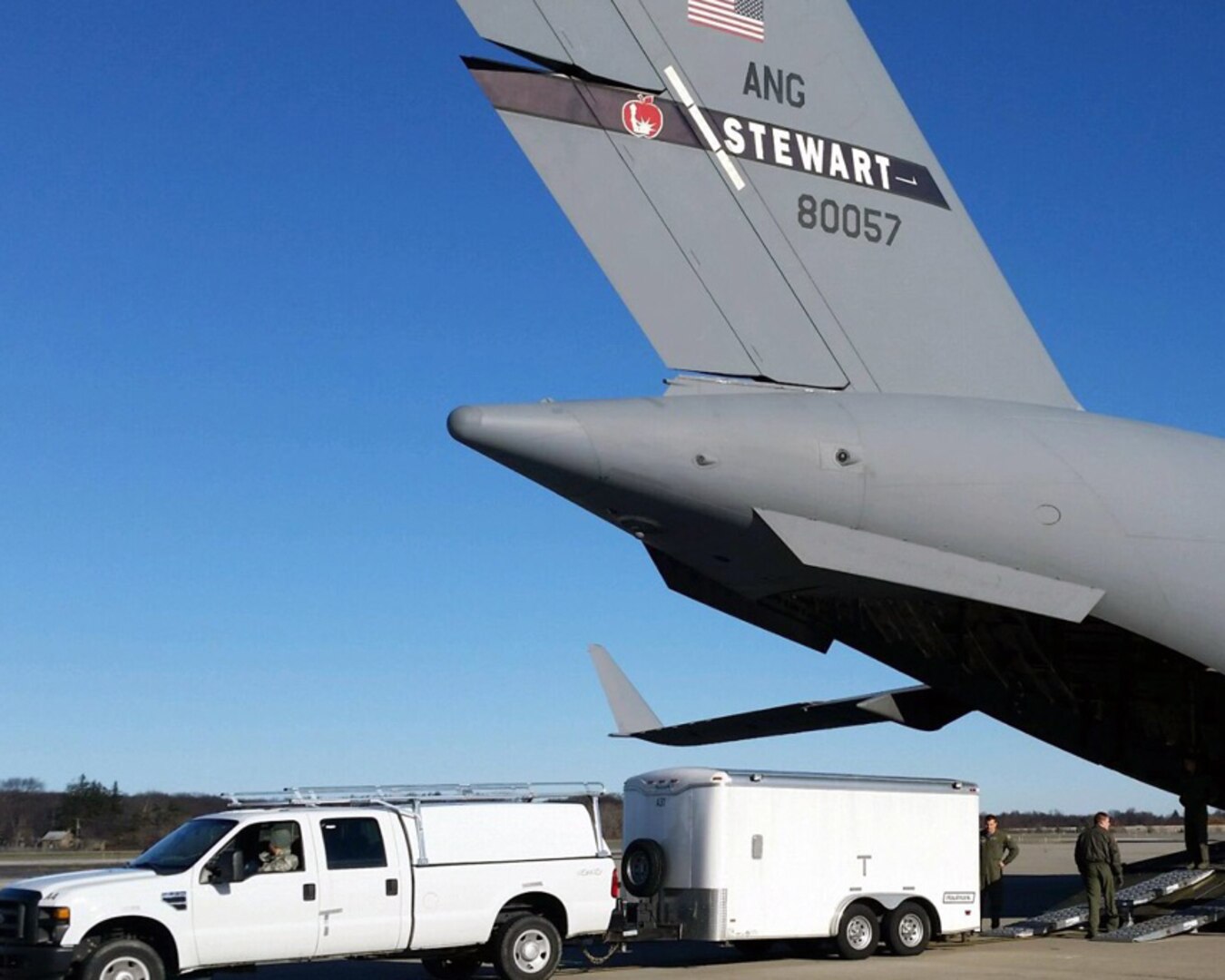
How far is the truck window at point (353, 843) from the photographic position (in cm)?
1123

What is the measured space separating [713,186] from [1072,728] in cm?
733

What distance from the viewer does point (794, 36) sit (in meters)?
12.0

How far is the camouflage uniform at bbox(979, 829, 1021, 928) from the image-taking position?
1628 centimetres

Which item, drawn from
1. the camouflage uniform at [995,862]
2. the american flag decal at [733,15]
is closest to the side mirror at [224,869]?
the american flag decal at [733,15]

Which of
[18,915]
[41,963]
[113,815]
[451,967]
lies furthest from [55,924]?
[113,815]

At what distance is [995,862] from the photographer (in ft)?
53.6

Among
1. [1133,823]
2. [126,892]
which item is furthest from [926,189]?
[1133,823]

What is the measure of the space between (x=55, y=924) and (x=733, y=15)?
8.30 m

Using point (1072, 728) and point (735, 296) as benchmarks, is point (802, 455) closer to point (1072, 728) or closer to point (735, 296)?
point (735, 296)

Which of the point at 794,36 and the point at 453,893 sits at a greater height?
the point at 794,36

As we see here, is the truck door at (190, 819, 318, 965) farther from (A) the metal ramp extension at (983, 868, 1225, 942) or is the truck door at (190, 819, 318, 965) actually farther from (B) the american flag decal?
(A) the metal ramp extension at (983, 868, 1225, 942)

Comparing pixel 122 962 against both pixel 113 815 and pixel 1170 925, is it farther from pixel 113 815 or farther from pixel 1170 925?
pixel 113 815

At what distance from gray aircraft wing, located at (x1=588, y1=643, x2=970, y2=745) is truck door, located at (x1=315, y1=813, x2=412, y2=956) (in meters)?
6.00

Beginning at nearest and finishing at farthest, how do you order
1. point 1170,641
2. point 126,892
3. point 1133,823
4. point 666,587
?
point 126,892 → point 1170,641 → point 666,587 → point 1133,823
